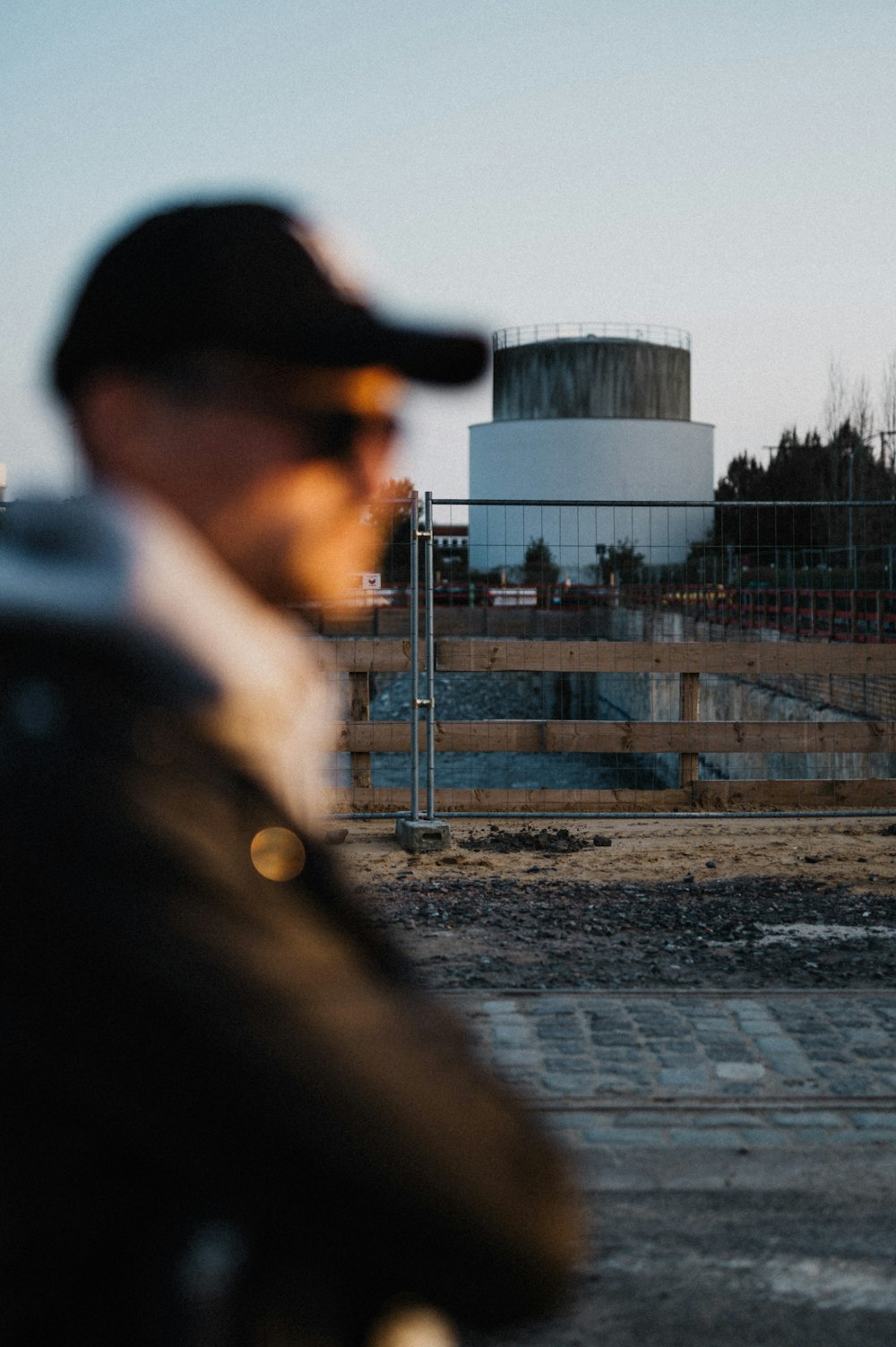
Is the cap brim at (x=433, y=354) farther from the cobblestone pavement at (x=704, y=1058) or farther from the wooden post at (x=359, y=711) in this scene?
the wooden post at (x=359, y=711)

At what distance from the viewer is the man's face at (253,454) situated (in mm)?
1026

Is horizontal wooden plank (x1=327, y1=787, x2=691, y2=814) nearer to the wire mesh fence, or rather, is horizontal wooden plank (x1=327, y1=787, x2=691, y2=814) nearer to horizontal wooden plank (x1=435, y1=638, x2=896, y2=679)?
the wire mesh fence

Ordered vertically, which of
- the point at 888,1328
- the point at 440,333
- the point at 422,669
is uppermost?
the point at 440,333

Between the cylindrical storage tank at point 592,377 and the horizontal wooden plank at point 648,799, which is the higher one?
the cylindrical storage tank at point 592,377

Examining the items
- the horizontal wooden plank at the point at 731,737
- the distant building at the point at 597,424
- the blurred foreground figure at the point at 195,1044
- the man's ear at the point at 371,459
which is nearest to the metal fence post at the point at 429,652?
the horizontal wooden plank at the point at 731,737

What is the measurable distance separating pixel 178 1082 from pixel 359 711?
1009 cm

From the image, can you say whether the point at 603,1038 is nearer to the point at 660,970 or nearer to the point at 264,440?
the point at 660,970

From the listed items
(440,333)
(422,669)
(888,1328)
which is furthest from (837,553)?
(440,333)

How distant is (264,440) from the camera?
1.05m

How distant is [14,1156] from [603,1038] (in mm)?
4928

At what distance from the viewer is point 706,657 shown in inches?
428

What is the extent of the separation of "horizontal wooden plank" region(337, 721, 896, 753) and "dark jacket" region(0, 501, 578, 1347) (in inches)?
381

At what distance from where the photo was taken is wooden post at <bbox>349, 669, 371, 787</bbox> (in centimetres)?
1084

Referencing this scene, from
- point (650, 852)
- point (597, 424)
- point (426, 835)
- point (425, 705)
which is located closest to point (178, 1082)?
point (425, 705)
